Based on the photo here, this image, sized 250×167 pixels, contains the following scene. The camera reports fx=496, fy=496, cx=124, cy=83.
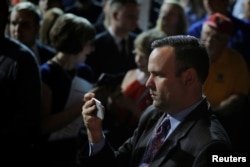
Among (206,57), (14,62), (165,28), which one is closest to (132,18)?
(165,28)

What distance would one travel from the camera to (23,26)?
11.0ft

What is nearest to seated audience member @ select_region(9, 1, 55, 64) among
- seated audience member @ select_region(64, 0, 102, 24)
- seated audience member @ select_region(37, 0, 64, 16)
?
seated audience member @ select_region(37, 0, 64, 16)

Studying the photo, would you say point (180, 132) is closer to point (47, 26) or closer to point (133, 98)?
point (133, 98)

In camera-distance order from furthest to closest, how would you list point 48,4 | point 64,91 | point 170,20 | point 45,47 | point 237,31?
point 48,4 < point 170,20 < point 237,31 < point 45,47 < point 64,91

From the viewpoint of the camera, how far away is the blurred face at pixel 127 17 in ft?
13.1

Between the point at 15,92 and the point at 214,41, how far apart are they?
141 cm

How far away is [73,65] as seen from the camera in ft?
10.3

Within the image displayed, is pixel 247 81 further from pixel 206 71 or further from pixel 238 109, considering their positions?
pixel 206 71

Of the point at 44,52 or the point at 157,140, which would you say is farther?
the point at 44,52

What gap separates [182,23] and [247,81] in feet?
3.13

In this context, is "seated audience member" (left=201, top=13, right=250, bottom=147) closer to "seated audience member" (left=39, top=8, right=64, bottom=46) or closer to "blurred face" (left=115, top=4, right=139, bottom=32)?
"blurred face" (left=115, top=4, right=139, bottom=32)

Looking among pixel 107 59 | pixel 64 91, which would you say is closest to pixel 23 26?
pixel 64 91

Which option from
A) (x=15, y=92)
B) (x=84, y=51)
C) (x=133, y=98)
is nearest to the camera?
(x=15, y=92)

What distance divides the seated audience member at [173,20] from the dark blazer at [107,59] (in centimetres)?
42
